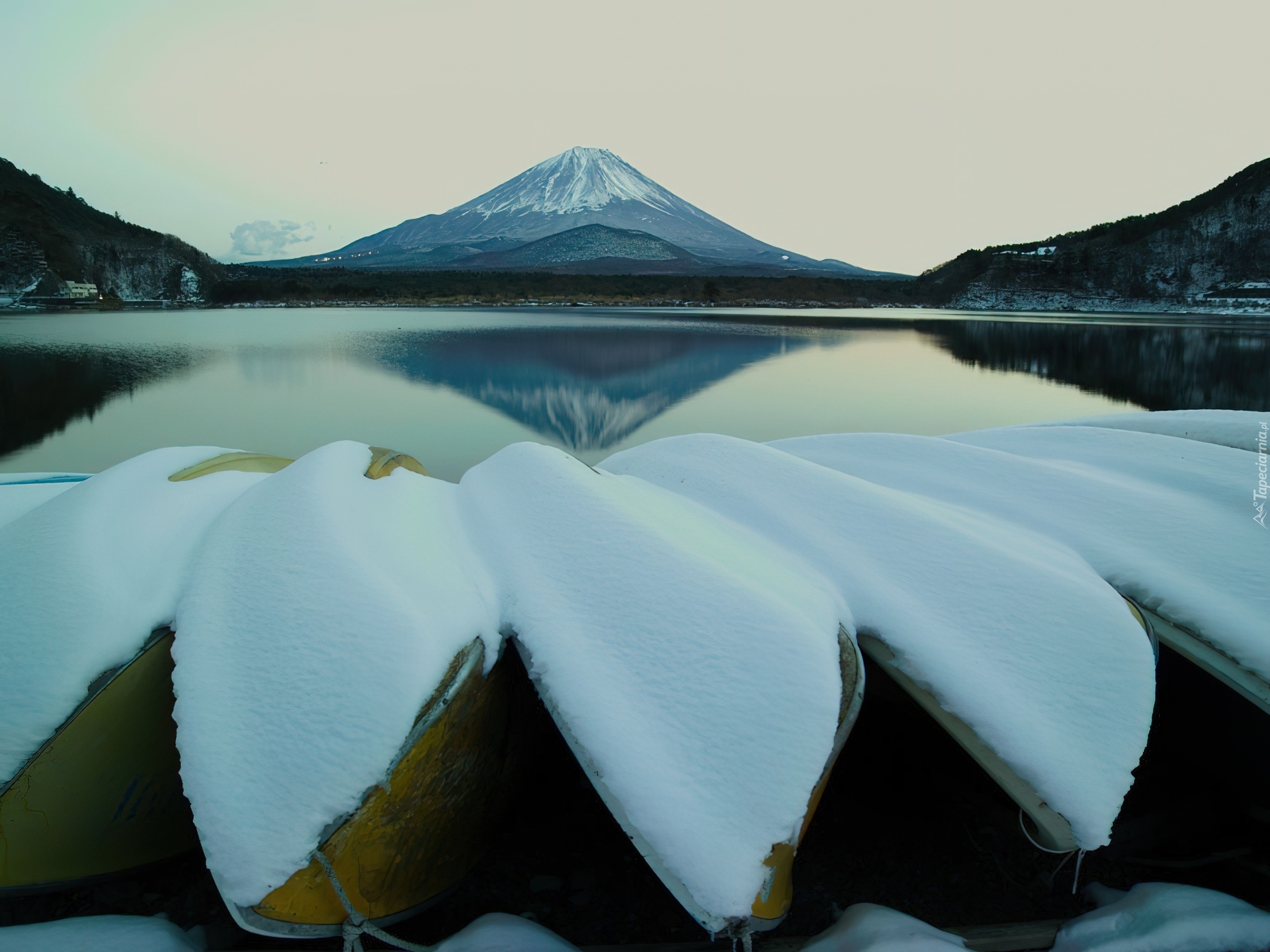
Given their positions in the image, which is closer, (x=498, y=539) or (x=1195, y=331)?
(x=498, y=539)

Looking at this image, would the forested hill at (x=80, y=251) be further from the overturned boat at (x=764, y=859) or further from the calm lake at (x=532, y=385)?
the overturned boat at (x=764, y=859)

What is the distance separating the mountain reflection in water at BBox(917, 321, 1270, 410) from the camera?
28.6ft

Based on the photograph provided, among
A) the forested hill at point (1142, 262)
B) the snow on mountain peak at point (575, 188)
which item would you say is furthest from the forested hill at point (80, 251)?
the snow on mountain peak at point (575, 188)

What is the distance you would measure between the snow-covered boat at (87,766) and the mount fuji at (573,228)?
98041mm

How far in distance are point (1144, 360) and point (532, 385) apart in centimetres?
1232

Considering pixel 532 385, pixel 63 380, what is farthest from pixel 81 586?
pixel 63 380

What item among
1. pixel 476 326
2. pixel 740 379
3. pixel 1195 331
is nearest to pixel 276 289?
pixel 476 326

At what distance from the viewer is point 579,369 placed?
10.6 meters

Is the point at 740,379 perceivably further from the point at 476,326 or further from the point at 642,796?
the point at 476,326

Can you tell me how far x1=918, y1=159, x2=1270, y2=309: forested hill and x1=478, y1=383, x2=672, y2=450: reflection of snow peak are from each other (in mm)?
40928

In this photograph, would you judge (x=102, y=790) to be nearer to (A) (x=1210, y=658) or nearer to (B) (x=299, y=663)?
(B) (x=299, y=663)

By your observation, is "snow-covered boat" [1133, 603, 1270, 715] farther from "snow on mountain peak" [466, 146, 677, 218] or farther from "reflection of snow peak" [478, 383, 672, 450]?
"snow on mountain peak" [466, 146, 677, 218]

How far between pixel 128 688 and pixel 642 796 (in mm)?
1162

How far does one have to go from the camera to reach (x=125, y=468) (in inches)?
88.0
